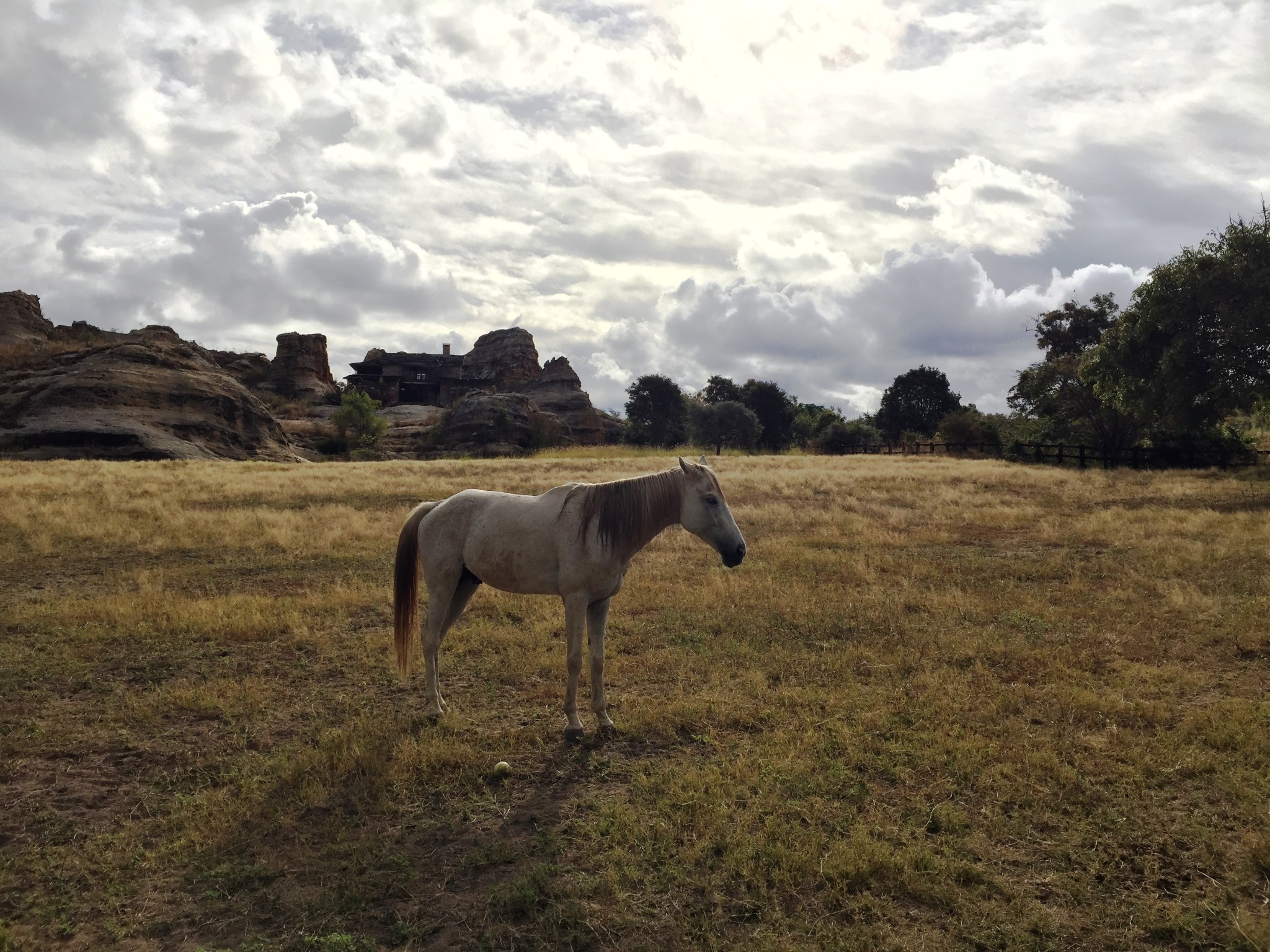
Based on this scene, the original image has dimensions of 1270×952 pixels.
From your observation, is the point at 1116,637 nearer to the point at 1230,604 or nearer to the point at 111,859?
the point at 1230,604

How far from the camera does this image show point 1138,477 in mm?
34281

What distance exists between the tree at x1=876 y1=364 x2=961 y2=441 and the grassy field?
86.5 metres

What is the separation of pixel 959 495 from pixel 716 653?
19.9 meters

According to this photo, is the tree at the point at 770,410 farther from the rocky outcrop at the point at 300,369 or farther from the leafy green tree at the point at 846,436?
the rocky outcrop at the point at 300,369

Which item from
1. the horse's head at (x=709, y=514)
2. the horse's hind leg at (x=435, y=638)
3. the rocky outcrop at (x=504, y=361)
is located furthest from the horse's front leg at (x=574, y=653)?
the rocky outcrop at (x=504, y=361)

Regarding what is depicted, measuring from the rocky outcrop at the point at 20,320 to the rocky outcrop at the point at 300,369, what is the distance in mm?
21273

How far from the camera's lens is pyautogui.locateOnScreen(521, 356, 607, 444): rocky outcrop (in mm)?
92312

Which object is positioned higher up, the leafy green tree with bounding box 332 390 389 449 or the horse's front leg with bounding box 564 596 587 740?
the leafy green tree with bounding box 332 390 389 449

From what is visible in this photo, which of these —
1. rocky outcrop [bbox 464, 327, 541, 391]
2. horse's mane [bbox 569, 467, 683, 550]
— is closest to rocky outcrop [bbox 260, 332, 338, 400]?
rocky outcrop [bbox 464, 327, 541, 391]

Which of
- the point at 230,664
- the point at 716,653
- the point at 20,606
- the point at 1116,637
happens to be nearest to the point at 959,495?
the point at 1116,637

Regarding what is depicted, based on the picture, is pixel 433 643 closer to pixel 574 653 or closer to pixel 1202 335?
pixel 574 653

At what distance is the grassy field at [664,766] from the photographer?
14.7 feet

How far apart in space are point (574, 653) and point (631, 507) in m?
1.41

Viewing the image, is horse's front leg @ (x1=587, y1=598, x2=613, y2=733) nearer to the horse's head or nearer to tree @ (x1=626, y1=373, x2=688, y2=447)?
the horse's head
